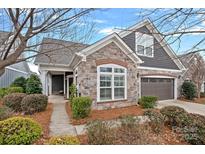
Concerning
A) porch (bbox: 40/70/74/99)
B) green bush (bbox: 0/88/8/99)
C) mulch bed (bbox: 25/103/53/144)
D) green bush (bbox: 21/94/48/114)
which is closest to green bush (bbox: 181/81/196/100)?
porch (bbox: 40/70/74/99)

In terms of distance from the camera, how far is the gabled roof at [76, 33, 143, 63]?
22.2 ft

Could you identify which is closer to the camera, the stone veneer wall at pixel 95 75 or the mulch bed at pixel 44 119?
the mulch bed at pixel 44 119

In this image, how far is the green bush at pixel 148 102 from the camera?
6575 millimetres

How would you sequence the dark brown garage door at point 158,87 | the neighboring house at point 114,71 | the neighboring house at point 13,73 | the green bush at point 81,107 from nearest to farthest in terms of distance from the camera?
→ the green bush at point 81,107, the neighboring house at point 114,71, the neighboring house at point 13,73, the dark brown garage door at point 158,87

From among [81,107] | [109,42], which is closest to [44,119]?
[81,107]

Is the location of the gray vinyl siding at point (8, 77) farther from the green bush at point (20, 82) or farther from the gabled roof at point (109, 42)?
the gabled roof at point (109, 42)

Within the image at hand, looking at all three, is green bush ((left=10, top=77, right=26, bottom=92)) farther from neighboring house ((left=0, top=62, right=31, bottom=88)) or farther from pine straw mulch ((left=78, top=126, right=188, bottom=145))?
pine straw mulch ((left=78, top=126, right=188, bottom=145))

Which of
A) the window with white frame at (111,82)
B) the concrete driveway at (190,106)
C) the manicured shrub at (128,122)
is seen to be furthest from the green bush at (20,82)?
the concrete driveway at (190,106)

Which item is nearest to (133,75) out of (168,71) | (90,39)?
(168,71)

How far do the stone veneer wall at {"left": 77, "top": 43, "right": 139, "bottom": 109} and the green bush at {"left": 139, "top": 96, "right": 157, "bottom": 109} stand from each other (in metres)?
0.56

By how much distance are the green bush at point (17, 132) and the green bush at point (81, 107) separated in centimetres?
170

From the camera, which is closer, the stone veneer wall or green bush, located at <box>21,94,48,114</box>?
green bush, located at <box>21,94,48,114</box>

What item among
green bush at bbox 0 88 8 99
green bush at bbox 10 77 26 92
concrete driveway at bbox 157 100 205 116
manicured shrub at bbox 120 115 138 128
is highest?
green bush at bbox 10 77 26 92

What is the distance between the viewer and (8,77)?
7.42m
